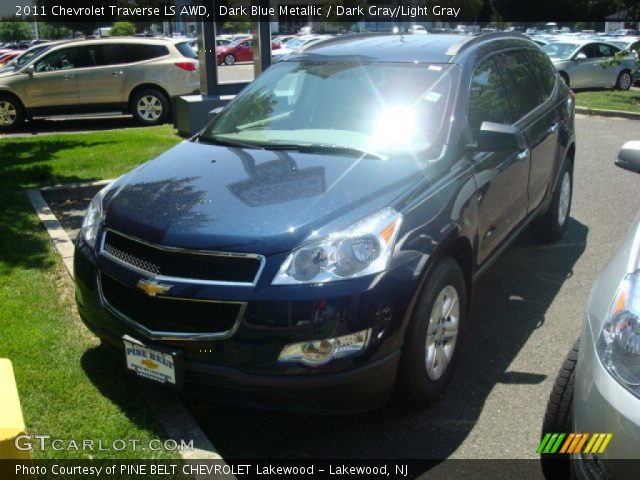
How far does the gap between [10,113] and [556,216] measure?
11087 millimetres

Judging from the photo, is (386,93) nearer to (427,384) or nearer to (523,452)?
(427,384)

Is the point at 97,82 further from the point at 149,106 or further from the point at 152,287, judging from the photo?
the point at 152,287

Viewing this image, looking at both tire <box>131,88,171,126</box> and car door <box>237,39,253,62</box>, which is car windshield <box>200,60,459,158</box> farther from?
car door <box>237,39,253,62</box>

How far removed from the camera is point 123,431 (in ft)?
10.9

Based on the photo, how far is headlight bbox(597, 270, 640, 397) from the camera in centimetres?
231

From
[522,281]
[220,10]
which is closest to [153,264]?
[522,281]

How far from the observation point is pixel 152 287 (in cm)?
321

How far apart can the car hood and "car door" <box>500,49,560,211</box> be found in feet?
5.53

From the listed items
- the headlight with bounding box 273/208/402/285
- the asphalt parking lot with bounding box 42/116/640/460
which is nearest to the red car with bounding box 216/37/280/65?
the asphalt parking lot with bounding box 42/116/640/460

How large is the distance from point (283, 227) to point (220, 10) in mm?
9948

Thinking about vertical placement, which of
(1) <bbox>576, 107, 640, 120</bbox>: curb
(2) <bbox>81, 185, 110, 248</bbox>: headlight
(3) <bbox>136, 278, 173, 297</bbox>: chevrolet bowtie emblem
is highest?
(2) <bbox>81, 185, 110, 248</bbox>: headlight

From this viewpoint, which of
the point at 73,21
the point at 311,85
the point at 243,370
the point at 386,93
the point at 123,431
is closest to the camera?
the point at 243,370

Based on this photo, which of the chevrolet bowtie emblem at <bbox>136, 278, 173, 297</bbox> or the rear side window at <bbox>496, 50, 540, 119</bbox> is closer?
the chevrolet bowtie emblem at <bbox>136, 278, 173, 297</bbox>

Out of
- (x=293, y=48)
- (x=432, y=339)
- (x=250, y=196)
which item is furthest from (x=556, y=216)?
(x=293, y=48)
